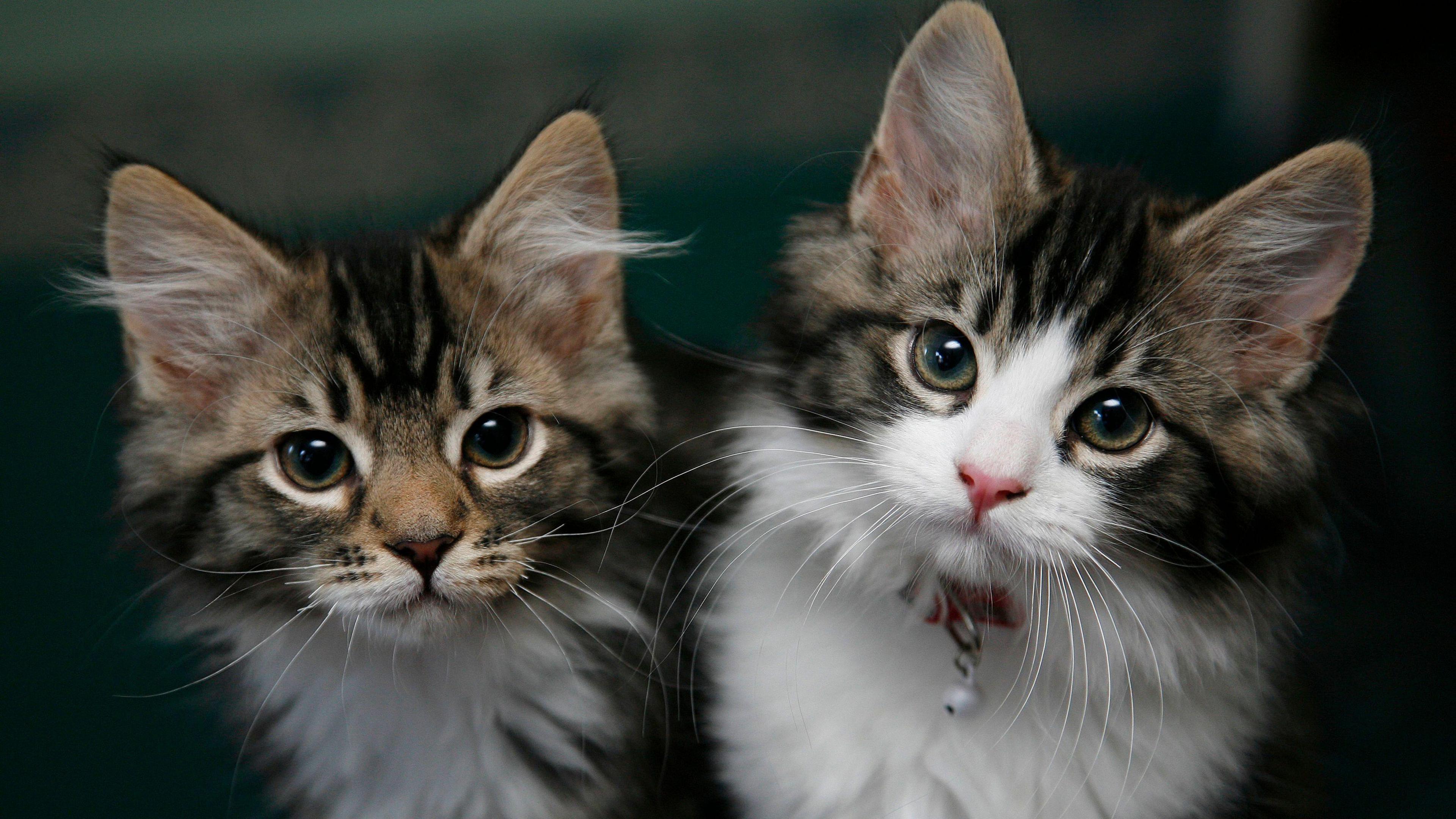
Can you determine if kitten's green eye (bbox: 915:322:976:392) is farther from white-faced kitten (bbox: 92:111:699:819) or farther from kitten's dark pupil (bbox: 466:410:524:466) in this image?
kitten's dark pupil (bbox: 466:410:524:466)

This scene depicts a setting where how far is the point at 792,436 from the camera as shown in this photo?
1214 millimetres

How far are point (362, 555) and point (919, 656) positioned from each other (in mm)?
657

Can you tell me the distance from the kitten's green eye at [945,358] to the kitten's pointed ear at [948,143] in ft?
0.40

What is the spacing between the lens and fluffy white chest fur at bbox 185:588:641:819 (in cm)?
121

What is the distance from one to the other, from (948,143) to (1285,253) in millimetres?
390

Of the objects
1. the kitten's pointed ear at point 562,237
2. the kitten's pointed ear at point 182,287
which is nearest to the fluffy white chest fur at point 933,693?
the kitten's pointed ear at point 562,237

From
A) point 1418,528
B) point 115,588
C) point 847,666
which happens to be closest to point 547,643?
point 847,666

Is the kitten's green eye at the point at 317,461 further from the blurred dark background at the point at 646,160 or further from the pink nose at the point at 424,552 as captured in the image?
the blurred dark background at the point at 646,160

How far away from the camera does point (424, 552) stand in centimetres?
104

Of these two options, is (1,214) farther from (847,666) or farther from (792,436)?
(847,666)

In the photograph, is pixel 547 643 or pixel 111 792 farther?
pixel 111 792

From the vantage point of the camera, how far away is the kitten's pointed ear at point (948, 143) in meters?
1.16

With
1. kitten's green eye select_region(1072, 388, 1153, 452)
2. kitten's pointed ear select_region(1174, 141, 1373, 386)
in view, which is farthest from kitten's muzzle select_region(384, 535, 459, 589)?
kitten's pointed ear select_region(1174, 141, 1373, 386)

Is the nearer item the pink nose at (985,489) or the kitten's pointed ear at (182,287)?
the pink nose at (985,489)
